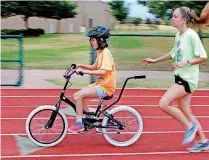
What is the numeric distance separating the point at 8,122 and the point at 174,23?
341cm

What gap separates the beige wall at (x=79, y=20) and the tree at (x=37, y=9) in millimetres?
889

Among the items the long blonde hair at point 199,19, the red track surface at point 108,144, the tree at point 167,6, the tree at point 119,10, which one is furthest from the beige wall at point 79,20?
the long blonde hair at point 199,19

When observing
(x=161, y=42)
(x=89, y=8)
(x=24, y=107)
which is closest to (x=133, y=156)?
(x=24, y=107)

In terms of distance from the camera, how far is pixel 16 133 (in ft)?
23.7

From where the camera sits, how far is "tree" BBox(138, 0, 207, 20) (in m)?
24.2

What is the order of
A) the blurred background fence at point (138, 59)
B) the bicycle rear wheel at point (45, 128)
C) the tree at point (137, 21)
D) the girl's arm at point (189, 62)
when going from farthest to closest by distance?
1. the tree at point (137, 21)
2. the blurred background fence at point (138, 59)
3. the bicycle rear wheel at point (45, 128)
4. the girl's arm at point (189, 62)

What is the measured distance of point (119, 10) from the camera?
129 feet

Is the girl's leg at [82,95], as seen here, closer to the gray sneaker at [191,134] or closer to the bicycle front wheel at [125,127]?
the bicycle front wheel at [125,127]

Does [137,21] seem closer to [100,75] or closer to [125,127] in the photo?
[125,127]

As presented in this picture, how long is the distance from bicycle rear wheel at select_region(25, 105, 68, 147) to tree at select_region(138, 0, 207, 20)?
1841 centimetres

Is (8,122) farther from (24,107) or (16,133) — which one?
(24,107)

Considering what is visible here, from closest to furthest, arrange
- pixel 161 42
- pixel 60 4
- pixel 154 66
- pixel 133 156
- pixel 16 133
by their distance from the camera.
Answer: pixel 133 156 < pixel 16 133 < pixel 161 42 < pixel 154 66 < pixel 60 4

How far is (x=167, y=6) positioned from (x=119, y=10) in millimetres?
13457

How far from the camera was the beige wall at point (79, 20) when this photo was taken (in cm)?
3709
